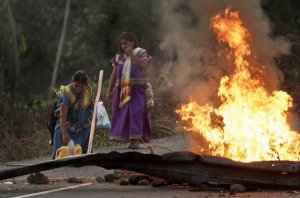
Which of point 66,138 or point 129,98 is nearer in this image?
point 66,138

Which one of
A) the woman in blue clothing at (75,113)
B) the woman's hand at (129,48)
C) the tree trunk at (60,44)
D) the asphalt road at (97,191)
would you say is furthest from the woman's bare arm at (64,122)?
the tree trunk at (60,44)

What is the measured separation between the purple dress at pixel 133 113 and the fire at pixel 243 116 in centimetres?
220

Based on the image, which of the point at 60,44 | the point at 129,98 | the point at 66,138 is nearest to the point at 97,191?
the point at 66,138

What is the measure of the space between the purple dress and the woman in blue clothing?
5.85ft

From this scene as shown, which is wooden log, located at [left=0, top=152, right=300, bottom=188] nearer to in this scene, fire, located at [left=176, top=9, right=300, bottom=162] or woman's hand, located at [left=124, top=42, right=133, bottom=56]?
fire, located at [left=176, top=9, right=300, bottom=162]

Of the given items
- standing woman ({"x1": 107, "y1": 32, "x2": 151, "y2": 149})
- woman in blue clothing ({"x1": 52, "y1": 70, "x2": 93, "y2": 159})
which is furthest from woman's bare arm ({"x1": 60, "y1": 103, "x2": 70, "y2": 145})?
standing woman ({"x1": 107, "y1": 32, "x2": 151, "y2": 149})

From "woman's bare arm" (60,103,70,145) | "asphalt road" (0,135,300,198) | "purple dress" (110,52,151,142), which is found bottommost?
"asphalt road" (0,135,300,198)

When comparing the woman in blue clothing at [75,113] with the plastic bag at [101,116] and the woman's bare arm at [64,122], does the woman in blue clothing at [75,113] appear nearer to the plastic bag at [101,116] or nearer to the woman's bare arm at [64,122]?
the woman's bare arm at [64,122]

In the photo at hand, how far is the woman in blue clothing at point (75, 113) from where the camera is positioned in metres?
11.5

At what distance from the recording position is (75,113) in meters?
11.7

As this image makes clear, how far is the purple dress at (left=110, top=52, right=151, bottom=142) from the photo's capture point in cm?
1359

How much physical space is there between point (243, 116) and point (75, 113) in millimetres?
2625

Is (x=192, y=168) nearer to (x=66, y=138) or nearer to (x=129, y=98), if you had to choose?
(x=66, y=138)

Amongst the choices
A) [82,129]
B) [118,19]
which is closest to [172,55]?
[82,129]
